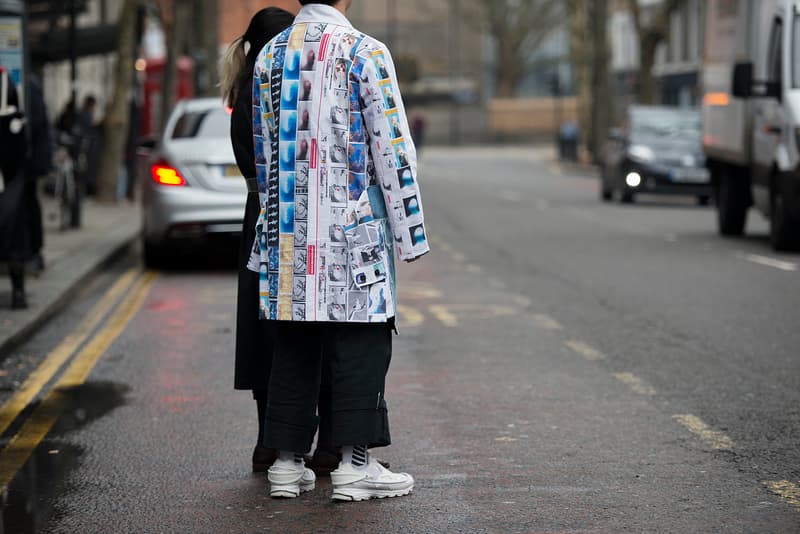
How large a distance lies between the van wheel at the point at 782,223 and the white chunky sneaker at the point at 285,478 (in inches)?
425

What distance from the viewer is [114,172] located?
25.2 metres

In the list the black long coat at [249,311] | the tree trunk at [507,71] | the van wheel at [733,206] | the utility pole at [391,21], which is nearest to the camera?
the black long coat at [249,311]

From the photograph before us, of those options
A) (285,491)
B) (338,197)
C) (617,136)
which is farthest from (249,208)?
(617,136)

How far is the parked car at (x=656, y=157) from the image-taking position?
1057 inches

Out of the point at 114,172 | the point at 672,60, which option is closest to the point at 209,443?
the point at 114,172

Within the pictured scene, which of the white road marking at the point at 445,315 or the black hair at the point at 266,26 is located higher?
the black hair at the point at 266,26

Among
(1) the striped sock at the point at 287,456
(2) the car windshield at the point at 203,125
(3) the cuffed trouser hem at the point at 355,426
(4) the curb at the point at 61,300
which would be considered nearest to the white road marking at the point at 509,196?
(4) the curb at the point at 61,300

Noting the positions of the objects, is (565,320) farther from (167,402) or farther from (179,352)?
(167,402)

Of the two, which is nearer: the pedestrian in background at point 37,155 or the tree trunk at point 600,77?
the pedestrian in background at point 37,155

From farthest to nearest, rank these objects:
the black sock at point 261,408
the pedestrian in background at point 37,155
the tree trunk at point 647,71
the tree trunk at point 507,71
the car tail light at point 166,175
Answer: the tree trunk at point 507,71 → the tree trunk at point 647,71 → the car tail light at point 166,175 → the pedestrian in background at point 37,155 → the black sock at point 261,408

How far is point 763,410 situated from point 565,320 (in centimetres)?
368

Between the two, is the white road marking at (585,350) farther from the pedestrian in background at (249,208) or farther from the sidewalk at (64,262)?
the pedestrian in background at (249,208)

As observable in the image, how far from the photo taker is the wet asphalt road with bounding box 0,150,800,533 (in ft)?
17.9

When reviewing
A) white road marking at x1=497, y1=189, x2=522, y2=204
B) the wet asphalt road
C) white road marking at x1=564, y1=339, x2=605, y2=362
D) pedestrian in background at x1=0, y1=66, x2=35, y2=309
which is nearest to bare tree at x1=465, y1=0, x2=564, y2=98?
white road marking at x1=497, y1=189, x2=522, y2=204
